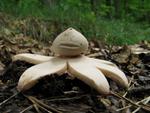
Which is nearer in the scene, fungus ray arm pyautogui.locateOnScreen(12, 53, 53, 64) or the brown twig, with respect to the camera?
the brown twig

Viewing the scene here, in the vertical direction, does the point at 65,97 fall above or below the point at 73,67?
below

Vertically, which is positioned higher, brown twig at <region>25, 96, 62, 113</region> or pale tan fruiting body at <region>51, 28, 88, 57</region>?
pale tan fruiting body at <region>51, 28, 88, 57</region>

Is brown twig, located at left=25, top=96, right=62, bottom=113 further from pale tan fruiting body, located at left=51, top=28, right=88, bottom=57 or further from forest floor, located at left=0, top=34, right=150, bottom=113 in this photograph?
pale tan fruiting body, located at left=51, top=28, right=88, bottom=57

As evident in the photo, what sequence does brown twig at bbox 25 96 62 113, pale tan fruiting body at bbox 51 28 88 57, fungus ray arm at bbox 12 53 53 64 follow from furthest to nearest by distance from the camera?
fungus ray arm at bbox 12 53 53 64 → pale tan fruiting body at bbox 51 28 88 57 → brown twig at bbox 25 96 62 113

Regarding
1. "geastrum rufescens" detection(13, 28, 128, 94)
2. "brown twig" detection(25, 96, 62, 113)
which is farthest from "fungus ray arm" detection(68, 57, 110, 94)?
"brown twig" detection(25, 96, 62, 113)

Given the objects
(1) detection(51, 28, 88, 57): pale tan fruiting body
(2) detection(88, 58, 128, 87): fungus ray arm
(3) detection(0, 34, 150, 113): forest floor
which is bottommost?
(3) detection(0, 34, 150, 113): forest floor

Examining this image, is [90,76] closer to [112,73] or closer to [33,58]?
[112,73]

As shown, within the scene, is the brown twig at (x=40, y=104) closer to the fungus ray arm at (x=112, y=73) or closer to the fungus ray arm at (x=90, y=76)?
the fungus ray arm at (x=90, y=76)

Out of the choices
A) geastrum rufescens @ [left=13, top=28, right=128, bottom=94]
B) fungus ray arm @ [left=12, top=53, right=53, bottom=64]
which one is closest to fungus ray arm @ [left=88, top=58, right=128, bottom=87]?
geastrum rufescens @ [left=13, top=28, right=128, bottom=94]

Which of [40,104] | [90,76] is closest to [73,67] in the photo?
[90,76]

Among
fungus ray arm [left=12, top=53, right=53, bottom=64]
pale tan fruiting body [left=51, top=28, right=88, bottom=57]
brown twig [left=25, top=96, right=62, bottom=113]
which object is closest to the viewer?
brown twig [left=25, top=96, right=62, bottom=113]
